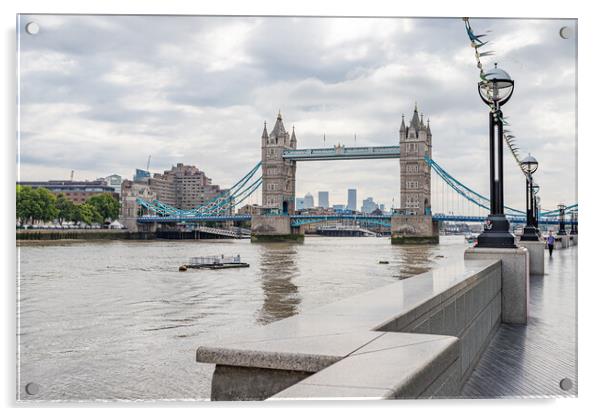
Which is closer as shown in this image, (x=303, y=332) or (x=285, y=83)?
(x=303, y=332)

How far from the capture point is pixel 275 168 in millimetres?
89438

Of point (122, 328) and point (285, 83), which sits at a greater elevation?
point (285, 83)

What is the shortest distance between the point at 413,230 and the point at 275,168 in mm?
23365

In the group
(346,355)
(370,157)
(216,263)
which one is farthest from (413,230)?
(346,355)

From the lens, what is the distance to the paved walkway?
208 inches

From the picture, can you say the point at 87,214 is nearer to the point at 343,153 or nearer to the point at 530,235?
the point at 343,153

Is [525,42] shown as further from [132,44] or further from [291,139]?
[291,139]

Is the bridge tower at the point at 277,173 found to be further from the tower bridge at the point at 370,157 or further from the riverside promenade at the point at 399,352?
the riverside promenade at the point at 399,352

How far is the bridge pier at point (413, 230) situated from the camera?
73.6 meters

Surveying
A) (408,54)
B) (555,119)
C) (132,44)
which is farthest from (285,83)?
(555,119)

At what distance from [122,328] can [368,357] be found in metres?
10.7

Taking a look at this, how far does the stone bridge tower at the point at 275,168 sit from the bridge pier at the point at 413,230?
58.7 feet

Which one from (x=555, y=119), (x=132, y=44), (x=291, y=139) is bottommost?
(x=555, y=119)
